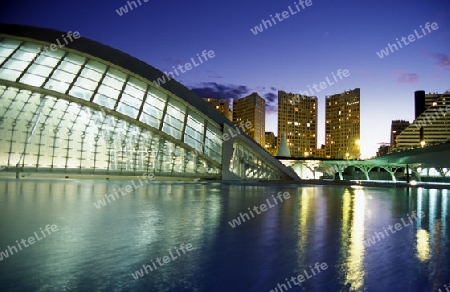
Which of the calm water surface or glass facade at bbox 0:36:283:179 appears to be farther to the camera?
glass facade at bbox 0:36:283:179

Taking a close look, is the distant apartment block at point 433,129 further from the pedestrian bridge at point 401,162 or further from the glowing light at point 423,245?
the glowing light at point 423,245

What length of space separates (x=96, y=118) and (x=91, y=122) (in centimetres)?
89

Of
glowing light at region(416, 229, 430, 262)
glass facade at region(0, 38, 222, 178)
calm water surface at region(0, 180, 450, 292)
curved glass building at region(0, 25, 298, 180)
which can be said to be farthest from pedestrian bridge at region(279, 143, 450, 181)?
calm water surface at region(0, 180, 450, 292)

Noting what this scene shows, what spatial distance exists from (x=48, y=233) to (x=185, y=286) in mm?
4067

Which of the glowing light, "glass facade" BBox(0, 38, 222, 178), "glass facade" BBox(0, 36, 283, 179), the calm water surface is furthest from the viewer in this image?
"glass facade" BBox(0, 38, 222, 178)

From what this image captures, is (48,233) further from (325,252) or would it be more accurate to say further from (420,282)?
(420,282)

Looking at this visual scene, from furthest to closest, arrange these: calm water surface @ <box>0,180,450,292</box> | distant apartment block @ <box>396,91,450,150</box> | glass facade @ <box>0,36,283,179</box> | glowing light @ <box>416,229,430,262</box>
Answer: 1. distant apartment block @ <box>396,91,450,150</box>
2. glass facade @ <box>0,36,283,179</box>
3. glowing light @ <box>416,229,430,262</box>
4. calm water surface @ <box>0,180,450,292</box>

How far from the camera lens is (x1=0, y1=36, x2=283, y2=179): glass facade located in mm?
28938

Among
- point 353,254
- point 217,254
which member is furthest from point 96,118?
point 353,254

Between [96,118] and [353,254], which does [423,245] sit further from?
[96,118]

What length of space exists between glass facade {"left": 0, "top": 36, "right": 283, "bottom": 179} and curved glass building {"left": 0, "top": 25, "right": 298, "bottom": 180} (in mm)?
74

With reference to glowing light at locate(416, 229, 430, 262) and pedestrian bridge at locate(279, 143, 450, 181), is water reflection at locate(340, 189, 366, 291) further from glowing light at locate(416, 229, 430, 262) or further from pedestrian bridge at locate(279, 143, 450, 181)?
pedestrian bridge at locate(279, 143, 450, 181)

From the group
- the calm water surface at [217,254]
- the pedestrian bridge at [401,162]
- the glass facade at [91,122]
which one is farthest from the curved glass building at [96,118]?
the pedestrian bridge at [401,162]

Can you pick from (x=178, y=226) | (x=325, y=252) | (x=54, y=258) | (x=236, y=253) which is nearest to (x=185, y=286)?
(x=236, y=253)
